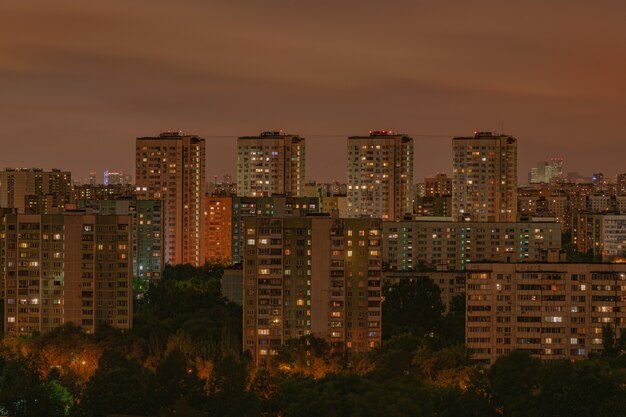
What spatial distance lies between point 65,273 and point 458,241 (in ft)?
58.6

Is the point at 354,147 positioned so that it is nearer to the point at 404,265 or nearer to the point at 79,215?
the point at 404,265

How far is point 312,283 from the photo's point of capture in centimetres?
2648

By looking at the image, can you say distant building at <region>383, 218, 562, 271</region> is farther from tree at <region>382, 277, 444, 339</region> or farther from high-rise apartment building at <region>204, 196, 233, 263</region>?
tree at <region>382, 277, 444, 339</region>

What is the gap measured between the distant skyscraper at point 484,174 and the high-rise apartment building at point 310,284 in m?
23.4

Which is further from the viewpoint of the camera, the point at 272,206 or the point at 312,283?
the point at 272,206

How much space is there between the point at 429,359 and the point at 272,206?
75.1 feet

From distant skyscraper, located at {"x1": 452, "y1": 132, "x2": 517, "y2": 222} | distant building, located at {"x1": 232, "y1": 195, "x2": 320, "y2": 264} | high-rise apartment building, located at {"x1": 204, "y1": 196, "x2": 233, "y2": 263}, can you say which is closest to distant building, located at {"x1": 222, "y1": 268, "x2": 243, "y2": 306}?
distant building, located at {"x1": 232, "y1": 195, "x2": 320, "y2": 264}

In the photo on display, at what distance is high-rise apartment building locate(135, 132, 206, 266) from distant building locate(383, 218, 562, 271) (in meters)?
8.79

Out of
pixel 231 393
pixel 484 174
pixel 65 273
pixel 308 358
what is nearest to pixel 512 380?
pixel 231 393

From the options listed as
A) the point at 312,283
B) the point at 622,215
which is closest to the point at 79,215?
the point at 312,283

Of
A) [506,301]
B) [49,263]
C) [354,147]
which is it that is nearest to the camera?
[506,301]

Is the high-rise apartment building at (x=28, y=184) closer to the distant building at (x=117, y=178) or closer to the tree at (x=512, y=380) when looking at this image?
the distant building at (x=117, y=178)

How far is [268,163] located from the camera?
5216cm

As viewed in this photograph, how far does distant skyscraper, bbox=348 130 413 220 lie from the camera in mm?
50062
